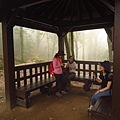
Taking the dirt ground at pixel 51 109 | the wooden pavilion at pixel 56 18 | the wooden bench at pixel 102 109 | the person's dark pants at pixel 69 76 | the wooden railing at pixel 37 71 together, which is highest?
the wooden pavilion at pixel 56 18

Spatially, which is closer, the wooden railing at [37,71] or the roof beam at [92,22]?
the wooden railing at [37,71]

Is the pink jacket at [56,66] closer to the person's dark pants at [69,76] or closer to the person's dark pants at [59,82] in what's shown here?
the person's dark pants at [59,82]

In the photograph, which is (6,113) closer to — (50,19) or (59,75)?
(59,75)

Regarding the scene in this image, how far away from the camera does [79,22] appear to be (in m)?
4.75

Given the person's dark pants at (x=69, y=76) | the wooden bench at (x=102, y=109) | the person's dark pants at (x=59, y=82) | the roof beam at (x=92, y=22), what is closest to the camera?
the wooden bench at (x=102, y=109)

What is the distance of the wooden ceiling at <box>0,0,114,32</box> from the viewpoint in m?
3.02

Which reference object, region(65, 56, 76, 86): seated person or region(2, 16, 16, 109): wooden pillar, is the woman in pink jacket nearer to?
region(65, 56, 76, 86): seated person

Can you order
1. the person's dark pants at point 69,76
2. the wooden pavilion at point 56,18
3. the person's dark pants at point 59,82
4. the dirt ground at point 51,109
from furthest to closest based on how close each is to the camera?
the person's dark pants at point 69,76
the person's dark pants at point 59,82
the dirt ground at point 51,109
the wooden pavilion at point 56,18

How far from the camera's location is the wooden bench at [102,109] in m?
2.12

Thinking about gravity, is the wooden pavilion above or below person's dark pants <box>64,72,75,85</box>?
above

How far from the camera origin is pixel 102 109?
2248mm

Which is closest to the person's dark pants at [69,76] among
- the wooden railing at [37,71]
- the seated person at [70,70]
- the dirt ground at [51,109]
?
the seated person at [70,70]

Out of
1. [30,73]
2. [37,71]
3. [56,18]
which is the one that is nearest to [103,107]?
[30,73]

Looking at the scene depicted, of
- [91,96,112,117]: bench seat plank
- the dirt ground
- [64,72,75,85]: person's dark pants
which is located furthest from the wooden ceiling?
the dirt ground
